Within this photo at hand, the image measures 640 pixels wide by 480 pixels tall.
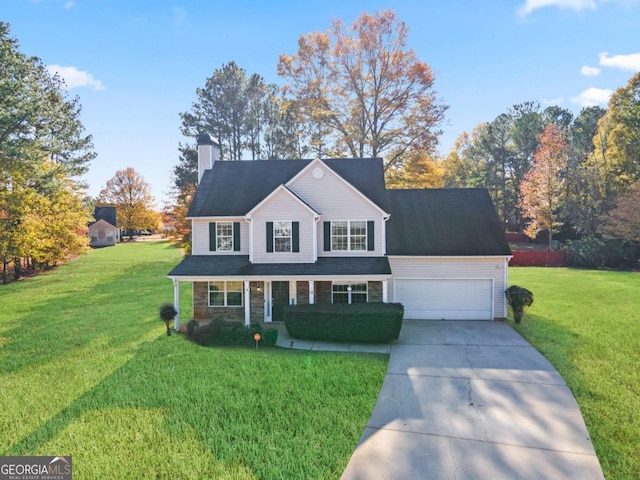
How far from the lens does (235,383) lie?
923 centimetres

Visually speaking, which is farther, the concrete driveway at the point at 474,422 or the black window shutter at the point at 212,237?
the black window shutter at the point at 212,237

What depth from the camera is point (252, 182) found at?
17.9m

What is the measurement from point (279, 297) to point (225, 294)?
238 centimetres

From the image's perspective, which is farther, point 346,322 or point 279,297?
point 279,297

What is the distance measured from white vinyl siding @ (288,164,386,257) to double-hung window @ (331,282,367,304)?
4.28ft

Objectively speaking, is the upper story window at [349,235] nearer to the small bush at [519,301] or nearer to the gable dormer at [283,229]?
the gable dormer at [283,229]

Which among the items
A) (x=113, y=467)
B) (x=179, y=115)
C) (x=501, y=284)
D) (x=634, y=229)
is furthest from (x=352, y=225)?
(x=179, y=115)

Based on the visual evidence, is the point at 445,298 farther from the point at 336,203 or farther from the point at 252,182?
the point at 252,182

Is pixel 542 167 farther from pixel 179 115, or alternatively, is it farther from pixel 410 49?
pixel 179 115

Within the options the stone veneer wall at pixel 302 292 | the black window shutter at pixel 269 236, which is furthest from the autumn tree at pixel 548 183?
the black window shutter at pixel 269 236

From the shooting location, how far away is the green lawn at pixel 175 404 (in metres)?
6.30

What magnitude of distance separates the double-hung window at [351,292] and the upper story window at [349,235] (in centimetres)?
156

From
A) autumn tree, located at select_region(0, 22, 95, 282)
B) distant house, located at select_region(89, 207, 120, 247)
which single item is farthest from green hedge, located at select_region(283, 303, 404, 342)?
distant house, located at select_region(89, 207, 120, 247)

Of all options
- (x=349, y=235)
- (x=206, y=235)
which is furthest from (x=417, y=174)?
(x=206, y=235)
